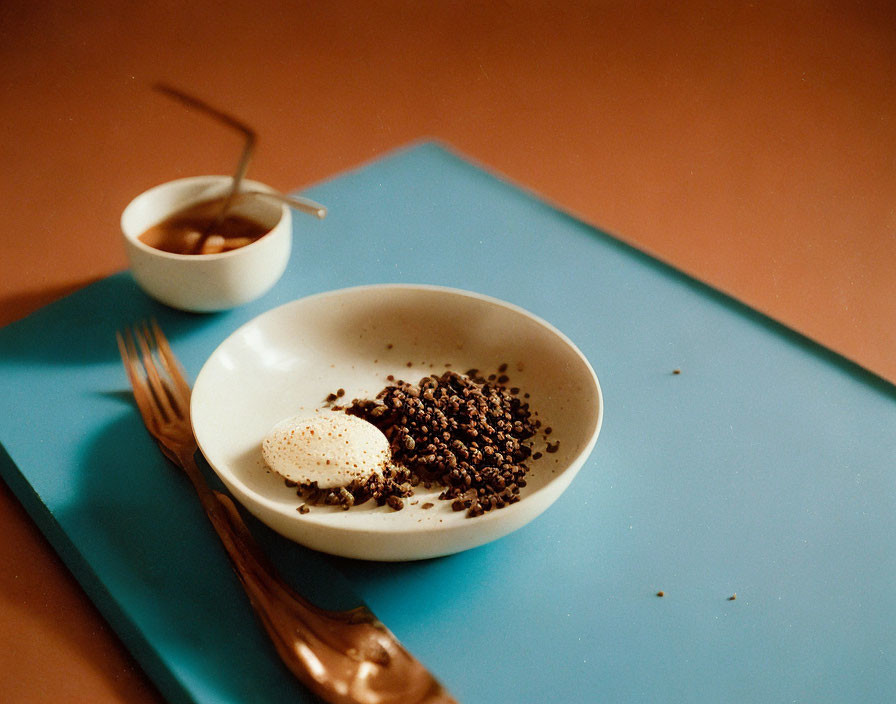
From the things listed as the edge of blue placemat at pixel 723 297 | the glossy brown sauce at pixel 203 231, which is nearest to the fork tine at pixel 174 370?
the glossy brown sauce at pixel 203 231

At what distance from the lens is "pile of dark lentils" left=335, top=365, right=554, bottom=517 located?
909 mm

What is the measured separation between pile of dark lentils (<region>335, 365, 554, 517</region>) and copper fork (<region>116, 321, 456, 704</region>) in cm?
12

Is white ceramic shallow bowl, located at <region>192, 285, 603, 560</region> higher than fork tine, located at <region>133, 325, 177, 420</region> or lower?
higher

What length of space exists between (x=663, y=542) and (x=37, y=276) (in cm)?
104

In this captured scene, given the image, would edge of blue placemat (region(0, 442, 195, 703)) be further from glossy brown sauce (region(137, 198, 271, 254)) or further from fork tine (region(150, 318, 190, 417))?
glossy brown sauce (region(137, 198, 271, 254))

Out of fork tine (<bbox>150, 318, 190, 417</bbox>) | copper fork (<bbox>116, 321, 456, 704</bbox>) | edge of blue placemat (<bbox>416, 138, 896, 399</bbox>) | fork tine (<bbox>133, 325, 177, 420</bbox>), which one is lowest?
copper fork (<bbox>116, 321, 456, 704</bbox>)

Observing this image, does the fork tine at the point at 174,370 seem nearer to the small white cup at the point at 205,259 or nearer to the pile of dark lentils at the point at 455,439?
the small white cup at the point at 205,259

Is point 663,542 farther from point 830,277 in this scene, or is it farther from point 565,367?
point 830,277

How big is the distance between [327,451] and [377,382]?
20 centimetres

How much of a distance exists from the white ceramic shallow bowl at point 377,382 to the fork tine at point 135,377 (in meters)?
0.11

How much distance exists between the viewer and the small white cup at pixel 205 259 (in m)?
1.16

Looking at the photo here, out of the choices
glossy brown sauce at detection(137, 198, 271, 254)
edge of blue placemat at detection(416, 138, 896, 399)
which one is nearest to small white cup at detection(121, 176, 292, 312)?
glossy brown sauce at detection(137, 198, 271, 254)

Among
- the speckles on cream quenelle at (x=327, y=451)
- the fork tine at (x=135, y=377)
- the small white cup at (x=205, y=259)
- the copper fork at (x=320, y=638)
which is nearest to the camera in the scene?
the copper fork at (x=320, y=638)

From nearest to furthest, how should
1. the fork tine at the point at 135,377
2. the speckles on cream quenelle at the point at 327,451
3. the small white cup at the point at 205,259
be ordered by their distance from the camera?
1. the speckles on cream quenelle at the point at 327,451
2. the fork tine at the point at 135,377
3. the small white cup at the point at 205,259
